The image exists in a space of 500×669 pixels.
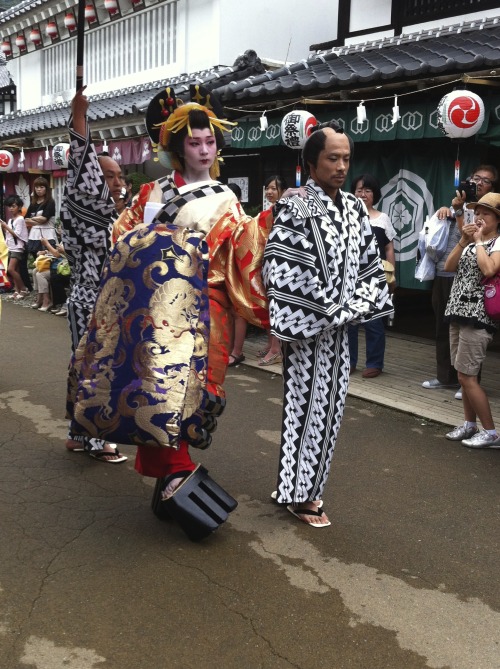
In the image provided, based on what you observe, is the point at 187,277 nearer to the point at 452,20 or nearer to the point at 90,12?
the point at 452,20

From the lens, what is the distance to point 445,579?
11.3 feet

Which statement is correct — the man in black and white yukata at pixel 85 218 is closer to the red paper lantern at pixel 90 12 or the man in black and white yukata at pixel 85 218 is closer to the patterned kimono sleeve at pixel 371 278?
the patterned kimono sleeve at pixel 371 278

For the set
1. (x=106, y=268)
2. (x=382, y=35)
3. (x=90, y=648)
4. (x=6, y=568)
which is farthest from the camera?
(x=382, y=35)

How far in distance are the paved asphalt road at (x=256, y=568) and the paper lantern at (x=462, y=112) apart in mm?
3524

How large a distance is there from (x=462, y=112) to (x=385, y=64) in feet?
6.20

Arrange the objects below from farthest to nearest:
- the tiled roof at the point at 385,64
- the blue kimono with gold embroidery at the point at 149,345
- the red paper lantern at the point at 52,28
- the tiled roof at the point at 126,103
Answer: the red paper lantern at the point at 52,28 → the tiled roof at the point at 126,103 → the tiled roof at the point at 385,64 → the blue kimono with gold embroidery at the point at 149,345

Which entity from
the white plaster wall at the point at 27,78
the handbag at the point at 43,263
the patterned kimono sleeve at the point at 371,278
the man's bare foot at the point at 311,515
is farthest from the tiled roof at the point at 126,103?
the man's bare foot at the point at 311,515

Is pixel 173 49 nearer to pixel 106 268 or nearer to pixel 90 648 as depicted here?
pixel 106 268

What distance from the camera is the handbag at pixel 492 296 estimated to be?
5.18m

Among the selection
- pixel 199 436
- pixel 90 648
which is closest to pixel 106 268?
pixel 199 436

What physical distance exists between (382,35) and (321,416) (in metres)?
8.97

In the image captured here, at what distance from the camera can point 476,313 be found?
5.39 meters

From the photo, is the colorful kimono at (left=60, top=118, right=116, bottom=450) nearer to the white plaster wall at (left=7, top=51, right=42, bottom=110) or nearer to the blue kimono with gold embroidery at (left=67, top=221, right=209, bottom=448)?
the blue kimono with gold embroidery at (left=67, top=221, right=209, bottom=448)

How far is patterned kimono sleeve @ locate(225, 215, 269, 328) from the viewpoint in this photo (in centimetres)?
377
